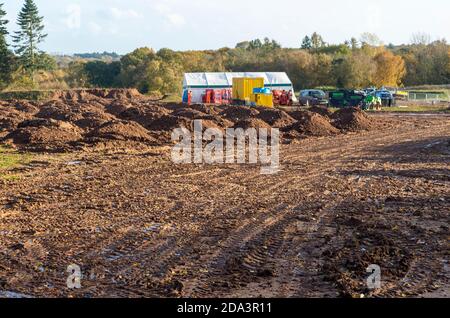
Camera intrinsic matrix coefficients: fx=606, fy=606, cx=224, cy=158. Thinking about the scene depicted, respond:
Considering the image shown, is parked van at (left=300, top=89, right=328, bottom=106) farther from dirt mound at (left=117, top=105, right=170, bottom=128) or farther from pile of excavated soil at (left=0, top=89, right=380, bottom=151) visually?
dirt mound at (left=117, top=105, right=170, bottom=128)

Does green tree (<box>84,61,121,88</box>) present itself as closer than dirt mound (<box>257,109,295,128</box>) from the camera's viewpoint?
No

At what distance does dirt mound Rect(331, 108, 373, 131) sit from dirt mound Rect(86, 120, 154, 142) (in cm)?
1100

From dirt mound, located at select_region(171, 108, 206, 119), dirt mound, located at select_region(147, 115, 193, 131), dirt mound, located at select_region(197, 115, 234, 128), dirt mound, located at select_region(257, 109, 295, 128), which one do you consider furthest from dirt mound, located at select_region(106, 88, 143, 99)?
dirt mound, located at select_region(147, 115, 193, 131)

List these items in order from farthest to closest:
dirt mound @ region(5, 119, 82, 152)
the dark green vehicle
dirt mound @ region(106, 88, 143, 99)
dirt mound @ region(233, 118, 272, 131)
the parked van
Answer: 1. dirt mound @ region(106, 88, 143, 99)
2. the parked van
3. the dark green vehicle
4. dirt mound @ region(233, 118, 272, 131)
5. dirt mound @ region(5, 119, 82, 152)

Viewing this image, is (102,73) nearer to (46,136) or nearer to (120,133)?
(120,133)

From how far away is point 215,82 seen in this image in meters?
54.0

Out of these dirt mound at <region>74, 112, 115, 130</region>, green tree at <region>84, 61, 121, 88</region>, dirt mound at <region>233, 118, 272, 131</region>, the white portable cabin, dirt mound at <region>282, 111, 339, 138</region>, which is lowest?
dirt mound at <region>282, 111, 339, 138</region>

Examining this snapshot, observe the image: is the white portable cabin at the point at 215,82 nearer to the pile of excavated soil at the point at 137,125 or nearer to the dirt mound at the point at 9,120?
the pile of excavated soil at the point at 137,125

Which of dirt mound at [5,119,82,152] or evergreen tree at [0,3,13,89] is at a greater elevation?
evergreen tree at [0,3,13,89]

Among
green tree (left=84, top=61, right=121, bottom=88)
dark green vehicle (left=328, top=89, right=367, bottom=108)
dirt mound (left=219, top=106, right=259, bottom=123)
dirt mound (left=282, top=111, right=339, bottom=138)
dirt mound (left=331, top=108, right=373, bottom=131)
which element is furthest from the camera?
green tree (left=84, top=61, right=121, bottom=88)

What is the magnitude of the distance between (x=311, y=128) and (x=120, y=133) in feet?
30.8

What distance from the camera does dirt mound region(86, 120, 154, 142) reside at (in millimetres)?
24375

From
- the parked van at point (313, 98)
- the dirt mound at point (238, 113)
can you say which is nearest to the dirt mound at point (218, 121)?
the dirt mound at point (238, 113)
